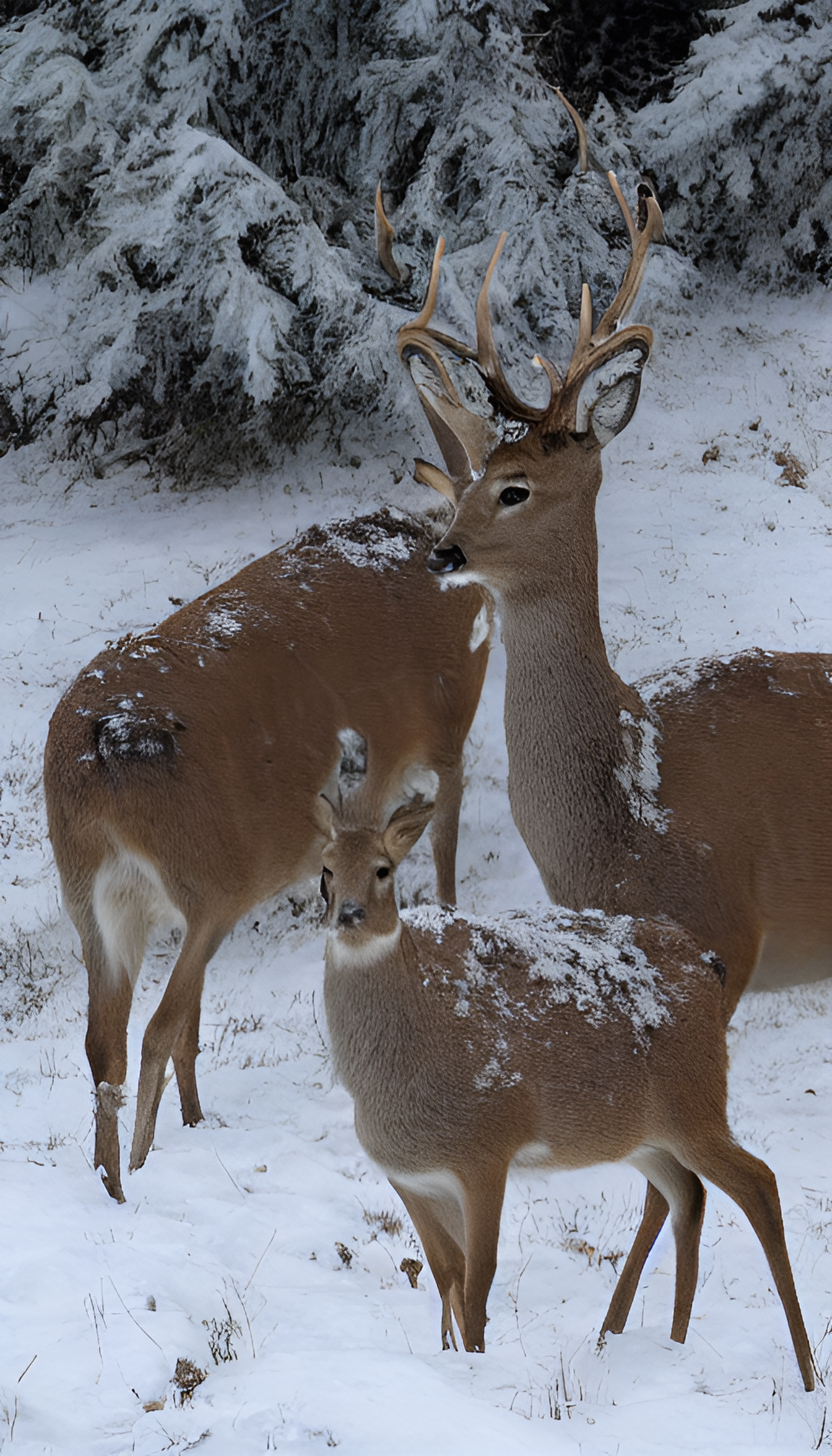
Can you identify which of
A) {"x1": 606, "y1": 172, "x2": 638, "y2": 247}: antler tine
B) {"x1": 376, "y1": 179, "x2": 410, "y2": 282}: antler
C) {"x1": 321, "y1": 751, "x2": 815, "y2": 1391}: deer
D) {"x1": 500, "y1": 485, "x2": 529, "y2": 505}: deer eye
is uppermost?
{"x1": 376, "y1": 179, "x2": 410, "y2": 282}: antler

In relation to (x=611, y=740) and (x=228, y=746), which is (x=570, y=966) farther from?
(x=228, y=746)

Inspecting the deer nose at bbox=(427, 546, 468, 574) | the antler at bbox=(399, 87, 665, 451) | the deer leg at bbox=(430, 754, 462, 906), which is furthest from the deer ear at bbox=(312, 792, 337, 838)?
the deer leg at bbox=(430, 754, 462, 906)

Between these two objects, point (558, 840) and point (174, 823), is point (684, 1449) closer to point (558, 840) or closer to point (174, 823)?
point (558, 840)

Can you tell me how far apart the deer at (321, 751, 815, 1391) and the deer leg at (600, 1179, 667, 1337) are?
149mm

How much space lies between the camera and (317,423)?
34.4ft

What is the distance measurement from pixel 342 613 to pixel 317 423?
16.0ft

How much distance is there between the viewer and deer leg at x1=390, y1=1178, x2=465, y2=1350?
154 inches

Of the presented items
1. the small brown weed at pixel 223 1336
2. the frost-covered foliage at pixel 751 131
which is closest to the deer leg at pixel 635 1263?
the small brown weed at pixel 223 1336

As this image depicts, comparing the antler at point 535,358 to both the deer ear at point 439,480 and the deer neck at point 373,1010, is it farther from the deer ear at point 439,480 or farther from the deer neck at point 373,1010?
the deer neck at point 373,1010

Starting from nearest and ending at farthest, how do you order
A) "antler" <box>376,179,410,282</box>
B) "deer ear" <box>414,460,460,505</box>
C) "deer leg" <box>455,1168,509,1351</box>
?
"deer leg" <box>455,1168,509,1351</box>
"deer ear" <box>414,460,460,505</box>
"antler" <box>376,179,410,282</box>

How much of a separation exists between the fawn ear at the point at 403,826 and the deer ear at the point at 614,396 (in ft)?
4.83

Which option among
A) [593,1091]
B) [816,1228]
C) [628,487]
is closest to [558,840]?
[593,1091]

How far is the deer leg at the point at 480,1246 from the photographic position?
358 centimetres

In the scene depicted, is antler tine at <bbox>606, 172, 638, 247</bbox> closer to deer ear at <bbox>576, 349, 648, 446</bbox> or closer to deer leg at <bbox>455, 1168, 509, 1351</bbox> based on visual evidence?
deer ear at <bbox>576, 349, 648, 446</bbox>
